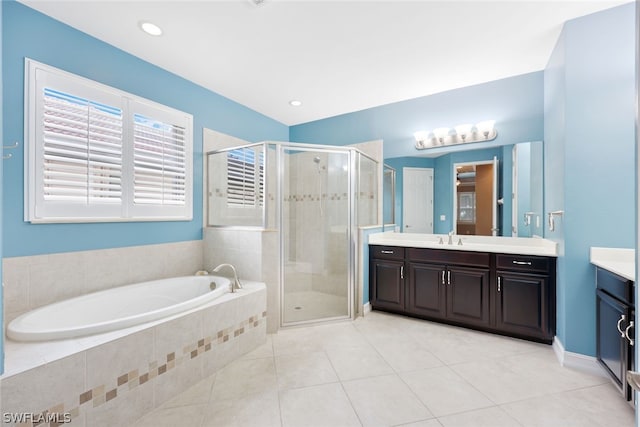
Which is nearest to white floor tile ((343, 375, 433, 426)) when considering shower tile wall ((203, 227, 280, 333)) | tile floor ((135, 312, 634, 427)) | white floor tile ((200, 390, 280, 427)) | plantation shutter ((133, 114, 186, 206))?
tile floor ((135, 312, 634, 427))

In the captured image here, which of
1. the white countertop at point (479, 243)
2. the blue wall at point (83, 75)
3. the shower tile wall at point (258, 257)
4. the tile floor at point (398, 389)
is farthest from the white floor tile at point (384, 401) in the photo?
the blue wall at point (83, 75)

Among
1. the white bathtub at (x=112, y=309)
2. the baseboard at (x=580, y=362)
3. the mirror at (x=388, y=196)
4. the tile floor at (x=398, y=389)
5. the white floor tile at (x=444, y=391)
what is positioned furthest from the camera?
the mirror at (x=388, y=196)

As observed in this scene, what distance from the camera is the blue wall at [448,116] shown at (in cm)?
293

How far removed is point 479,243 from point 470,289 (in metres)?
0.61

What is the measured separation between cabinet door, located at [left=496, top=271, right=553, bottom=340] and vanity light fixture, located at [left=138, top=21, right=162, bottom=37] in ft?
11.6

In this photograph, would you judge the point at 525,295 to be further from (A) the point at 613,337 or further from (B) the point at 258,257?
(B) the point at 258,257

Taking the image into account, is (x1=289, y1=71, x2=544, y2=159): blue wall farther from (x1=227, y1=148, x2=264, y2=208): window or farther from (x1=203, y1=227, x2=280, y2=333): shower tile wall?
(x1=203, y1=227, x2=280, y2=333): shower tile wall

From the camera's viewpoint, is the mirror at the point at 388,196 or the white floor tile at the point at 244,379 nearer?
the white floor tile at the point at 244,379

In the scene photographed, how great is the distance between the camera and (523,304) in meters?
2.55

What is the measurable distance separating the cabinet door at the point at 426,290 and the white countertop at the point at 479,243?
0.80 feet

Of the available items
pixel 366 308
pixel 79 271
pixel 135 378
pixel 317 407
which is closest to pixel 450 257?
pixel 366 308

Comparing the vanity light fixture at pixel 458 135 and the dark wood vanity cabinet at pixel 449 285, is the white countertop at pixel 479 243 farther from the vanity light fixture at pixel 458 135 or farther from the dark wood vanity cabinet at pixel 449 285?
the vanity light fixture at pixel 458 135

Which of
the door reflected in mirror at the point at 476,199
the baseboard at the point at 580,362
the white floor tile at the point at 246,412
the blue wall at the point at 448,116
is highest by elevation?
the blue wall at the point at 448,116

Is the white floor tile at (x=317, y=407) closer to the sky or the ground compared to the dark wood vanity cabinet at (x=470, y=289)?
closer to the ground
